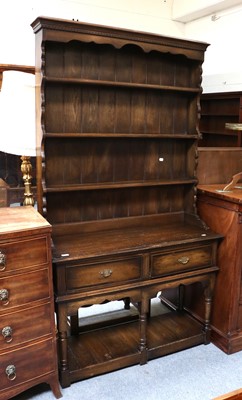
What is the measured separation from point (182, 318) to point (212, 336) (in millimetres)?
266

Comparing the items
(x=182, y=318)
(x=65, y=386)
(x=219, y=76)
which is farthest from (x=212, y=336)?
(x=219, y=76)

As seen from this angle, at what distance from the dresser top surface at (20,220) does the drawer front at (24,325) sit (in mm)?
409

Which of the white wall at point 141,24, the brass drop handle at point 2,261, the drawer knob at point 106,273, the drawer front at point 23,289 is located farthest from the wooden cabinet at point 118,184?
the white wall at point 141,24

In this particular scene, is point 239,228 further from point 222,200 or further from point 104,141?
point 104,141

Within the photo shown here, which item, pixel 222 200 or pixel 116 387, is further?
pixel 222 200

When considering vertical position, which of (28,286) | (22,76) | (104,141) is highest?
(22,76)

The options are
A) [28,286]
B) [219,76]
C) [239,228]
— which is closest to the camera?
[28,286]

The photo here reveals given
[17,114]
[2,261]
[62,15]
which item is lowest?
[2,261]

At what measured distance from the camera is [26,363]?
180 centimetres

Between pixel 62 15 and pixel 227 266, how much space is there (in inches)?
165

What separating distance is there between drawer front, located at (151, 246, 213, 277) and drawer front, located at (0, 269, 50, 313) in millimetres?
684

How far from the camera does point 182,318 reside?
2705 mm

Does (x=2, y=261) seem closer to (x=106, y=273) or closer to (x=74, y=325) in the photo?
(x=106, y=273)

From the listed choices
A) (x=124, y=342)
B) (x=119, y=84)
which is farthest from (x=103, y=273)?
(x=119, y=84)
